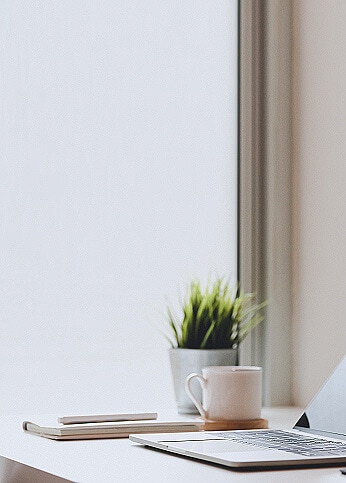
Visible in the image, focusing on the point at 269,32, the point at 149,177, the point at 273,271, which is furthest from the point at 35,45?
the point at 273,271

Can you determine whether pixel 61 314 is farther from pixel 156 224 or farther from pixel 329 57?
pixel 329 57

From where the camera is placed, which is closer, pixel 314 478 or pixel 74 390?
pixel 314 478

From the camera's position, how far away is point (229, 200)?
194 centimetres

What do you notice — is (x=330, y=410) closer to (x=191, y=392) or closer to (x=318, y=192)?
(x=191, y=392)

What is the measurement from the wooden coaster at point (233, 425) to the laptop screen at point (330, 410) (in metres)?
0.11

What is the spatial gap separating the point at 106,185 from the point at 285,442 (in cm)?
81

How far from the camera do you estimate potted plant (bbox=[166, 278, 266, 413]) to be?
64.6 inches

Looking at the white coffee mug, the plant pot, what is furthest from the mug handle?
the plant pot

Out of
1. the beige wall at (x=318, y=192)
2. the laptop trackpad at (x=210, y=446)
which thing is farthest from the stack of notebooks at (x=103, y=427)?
the beige wall at (x=318, y=192)

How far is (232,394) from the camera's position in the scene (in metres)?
1.42

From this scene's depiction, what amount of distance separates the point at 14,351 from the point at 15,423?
23 cm

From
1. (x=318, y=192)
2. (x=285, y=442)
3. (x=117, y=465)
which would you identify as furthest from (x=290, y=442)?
(x=318, y=192)

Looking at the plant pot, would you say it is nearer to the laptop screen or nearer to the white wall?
the white wall

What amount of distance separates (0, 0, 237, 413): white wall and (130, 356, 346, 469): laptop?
0.57 metres
